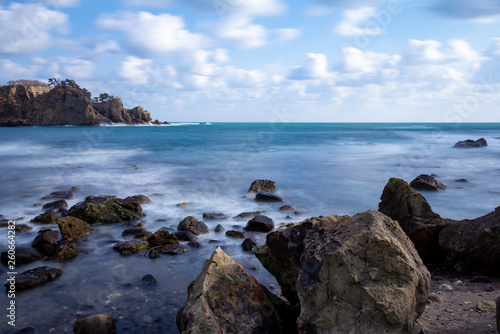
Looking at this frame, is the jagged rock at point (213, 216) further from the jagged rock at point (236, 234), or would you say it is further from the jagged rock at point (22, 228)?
the jagged rock at point (22, 228)

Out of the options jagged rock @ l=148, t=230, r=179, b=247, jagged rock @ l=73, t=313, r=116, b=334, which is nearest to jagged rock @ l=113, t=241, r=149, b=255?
jagged rock @ l=148, t=230, r=179, b=247

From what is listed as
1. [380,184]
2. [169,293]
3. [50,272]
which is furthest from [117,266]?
[380,184]

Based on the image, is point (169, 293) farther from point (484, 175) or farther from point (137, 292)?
point (484, 175)

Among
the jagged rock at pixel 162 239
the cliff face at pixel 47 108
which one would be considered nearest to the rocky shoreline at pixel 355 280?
the jagged rock at pixel 162 239

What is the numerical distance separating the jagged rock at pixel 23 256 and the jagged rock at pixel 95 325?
3.07m

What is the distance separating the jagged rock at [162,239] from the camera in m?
7.32

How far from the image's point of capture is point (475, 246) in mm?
5312

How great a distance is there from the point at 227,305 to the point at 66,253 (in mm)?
4759

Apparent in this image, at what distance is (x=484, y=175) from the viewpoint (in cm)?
1691

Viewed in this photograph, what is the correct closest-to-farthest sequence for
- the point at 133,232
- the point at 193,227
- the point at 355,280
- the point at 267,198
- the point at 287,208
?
the point at 355,280
the point at 133,232
the point at 193,227
the point at 287,208
the point at 267,198

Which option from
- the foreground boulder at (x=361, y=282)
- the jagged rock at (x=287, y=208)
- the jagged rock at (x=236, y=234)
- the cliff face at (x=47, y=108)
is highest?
the cliff face at (x=47, y=108)

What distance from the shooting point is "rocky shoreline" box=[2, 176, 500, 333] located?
298 centimetres

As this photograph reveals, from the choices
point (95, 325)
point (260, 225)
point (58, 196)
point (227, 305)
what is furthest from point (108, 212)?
point (227, 305)

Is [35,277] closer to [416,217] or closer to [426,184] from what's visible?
[416,217]
